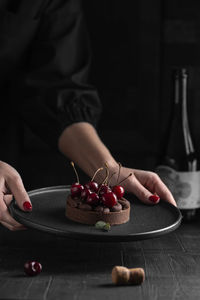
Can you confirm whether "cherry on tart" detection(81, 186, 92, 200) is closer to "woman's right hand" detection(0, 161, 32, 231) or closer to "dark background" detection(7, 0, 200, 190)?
"woman's right hand" detection(0, 161, 32, 231)

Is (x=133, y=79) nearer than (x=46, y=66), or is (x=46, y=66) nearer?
(x=46, y=66)

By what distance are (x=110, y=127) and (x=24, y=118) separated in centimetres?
29

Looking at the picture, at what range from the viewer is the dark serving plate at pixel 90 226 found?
2.90 ft

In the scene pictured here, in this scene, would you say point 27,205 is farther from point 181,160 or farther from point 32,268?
point 181,160

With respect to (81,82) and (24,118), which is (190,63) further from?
(24,118)

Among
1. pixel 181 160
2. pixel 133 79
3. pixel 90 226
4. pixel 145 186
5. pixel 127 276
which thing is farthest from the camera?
pixel 133 79

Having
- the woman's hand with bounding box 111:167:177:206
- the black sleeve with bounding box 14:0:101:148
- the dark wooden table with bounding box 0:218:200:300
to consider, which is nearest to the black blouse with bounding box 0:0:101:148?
the black sleeve with bounding box 14:0:101:148

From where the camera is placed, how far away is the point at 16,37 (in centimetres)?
135

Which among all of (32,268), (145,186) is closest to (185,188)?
(145,186)

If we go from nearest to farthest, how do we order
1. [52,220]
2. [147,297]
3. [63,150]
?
[147,297], [52,220], [63,150]

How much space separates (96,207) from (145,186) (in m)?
0.22

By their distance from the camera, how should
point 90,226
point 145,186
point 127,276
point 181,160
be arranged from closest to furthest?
point 127,276
point 90,226
point 145,186
point 181,160

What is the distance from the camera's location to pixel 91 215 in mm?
969

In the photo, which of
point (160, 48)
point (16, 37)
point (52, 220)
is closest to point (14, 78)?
point (16, 37)
